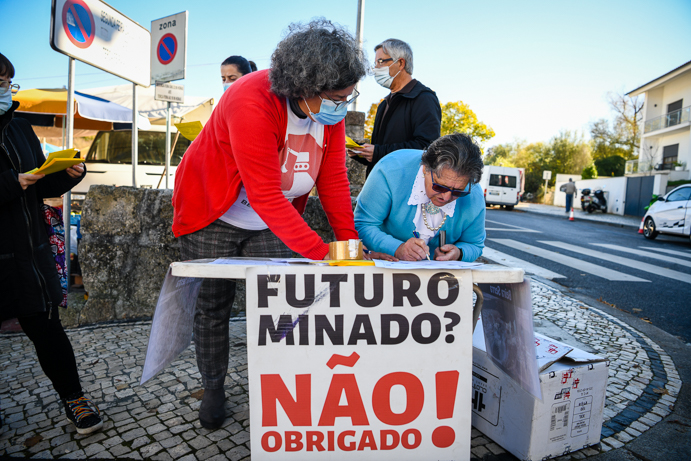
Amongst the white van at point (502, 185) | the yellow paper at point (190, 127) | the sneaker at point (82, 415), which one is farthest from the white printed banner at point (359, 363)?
the white van at point (502, 185)

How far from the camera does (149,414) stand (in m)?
2.23

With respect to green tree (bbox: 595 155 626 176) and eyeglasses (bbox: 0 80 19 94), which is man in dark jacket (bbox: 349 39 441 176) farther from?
green tree (bbox: 595 155 626 176)

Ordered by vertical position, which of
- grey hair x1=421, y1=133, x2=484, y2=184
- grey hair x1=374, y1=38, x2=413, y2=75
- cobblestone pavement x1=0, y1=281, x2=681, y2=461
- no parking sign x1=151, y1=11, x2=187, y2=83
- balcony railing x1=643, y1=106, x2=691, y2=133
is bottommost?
cobblestone pavement x1=0, y1=281, x2=681, y2=461

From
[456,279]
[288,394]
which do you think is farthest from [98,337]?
[456,279]

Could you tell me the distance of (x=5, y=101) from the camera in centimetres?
196

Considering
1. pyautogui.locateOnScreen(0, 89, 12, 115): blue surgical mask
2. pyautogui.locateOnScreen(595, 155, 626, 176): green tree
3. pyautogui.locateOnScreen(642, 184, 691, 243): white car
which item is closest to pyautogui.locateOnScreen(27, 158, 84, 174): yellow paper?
pyautogui.locateOnScreen(0, 89, 12, 115): blue surgical mask

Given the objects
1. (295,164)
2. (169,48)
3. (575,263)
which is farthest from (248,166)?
(575,263)

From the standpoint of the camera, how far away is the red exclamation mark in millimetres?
1635

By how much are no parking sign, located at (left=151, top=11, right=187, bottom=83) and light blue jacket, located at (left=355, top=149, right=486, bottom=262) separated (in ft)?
12.6

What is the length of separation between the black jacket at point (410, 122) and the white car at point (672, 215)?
1058 cm

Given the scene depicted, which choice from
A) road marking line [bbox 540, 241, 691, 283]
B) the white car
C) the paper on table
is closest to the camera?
the paper on table

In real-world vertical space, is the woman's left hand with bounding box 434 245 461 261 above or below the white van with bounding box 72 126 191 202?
below

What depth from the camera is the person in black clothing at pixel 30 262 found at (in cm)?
196

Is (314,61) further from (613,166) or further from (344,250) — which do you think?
(613,166)
